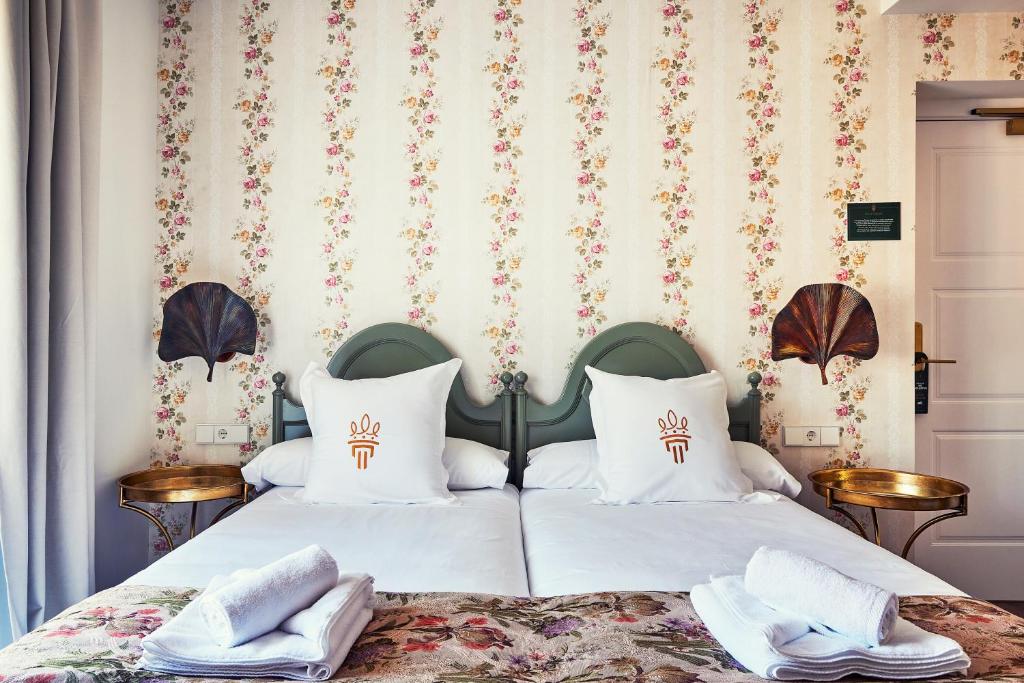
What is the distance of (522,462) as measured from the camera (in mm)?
2834

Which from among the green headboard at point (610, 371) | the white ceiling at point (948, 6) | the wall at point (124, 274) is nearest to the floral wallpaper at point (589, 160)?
the green headboard at point (610, 371)

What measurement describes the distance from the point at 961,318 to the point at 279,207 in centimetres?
291

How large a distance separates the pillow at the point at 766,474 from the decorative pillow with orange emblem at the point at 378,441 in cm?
106

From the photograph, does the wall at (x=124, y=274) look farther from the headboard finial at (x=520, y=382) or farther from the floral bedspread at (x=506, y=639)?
the headboard finial at (x=520, y=382)

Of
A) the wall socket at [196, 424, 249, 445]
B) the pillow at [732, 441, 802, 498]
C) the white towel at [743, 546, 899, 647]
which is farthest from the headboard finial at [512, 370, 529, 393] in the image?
the white towel at [743, 546, 899, 647]

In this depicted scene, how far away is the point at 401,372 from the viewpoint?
2.87 metres

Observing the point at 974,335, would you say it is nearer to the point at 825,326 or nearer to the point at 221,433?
the point at 825,326

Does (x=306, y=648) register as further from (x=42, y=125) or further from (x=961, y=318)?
(x=961, y=318)

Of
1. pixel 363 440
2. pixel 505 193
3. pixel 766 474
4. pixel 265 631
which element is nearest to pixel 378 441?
pixel 363 440

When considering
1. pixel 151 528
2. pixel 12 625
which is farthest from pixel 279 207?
pixel 12 625

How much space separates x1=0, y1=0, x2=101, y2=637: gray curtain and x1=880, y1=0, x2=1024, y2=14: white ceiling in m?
2.89

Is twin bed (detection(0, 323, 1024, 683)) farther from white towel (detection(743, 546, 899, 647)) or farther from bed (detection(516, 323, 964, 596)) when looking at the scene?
white towel (detection(743, 546, 899, 647))

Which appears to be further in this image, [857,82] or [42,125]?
[857,82]

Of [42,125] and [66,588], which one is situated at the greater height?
[42,125]
